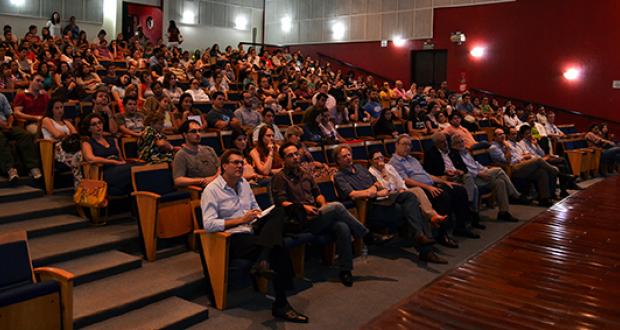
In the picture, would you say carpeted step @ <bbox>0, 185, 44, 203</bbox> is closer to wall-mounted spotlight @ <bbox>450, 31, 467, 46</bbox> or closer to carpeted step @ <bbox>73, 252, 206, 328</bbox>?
carpeted step @ <bbox>73, 252, 206, 328</bbox>

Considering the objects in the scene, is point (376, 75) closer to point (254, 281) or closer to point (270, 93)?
point (270, 93)

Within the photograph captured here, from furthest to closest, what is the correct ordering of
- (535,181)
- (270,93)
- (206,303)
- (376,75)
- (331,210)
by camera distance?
(376,75) → (270,93) → (535,181) → (331,210) → (206,303)

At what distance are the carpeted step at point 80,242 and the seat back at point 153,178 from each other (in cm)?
33

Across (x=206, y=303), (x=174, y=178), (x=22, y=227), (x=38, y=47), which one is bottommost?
(x=206, y=303)

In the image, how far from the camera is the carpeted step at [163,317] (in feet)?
9.03

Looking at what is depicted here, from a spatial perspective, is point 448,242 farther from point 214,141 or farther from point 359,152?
point 214,141

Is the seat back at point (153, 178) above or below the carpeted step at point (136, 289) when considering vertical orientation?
above

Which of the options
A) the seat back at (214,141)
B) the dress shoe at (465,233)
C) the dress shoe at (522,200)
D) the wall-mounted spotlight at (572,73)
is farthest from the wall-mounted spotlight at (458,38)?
the seat back at (214,141)

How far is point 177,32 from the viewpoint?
1366 centimetres

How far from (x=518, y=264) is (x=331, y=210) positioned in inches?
61.2

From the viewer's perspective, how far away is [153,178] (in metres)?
3.88

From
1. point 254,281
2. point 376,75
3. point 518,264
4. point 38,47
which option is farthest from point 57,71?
point 376,75

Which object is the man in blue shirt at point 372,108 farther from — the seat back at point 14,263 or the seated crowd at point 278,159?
the seat back at point 14,263

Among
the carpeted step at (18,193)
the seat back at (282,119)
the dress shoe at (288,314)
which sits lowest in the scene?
the dress shoe at (288,314)
